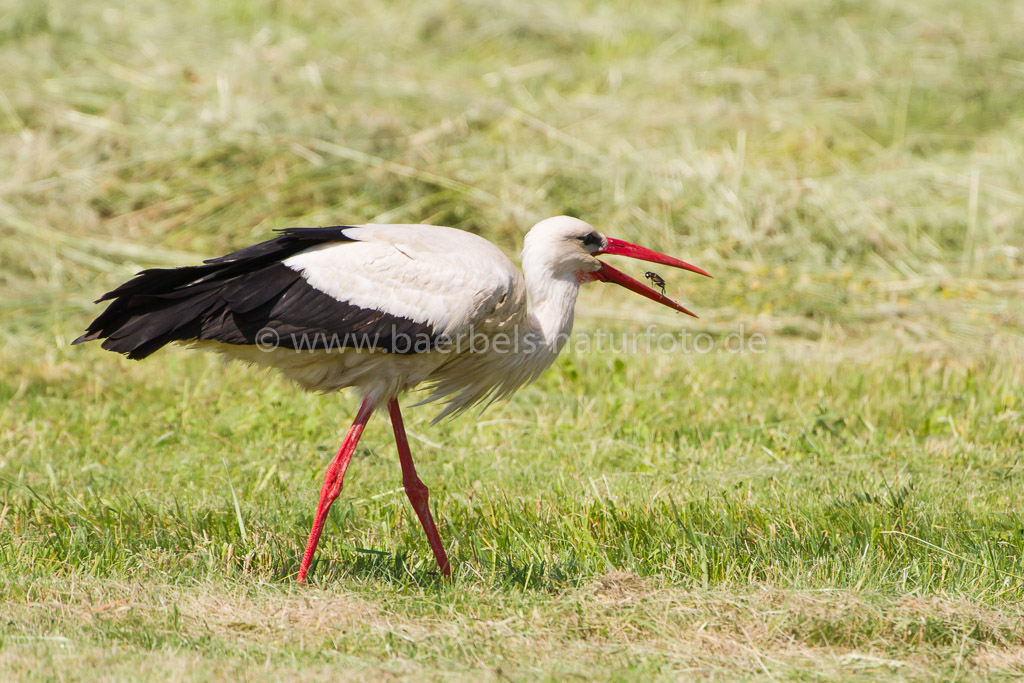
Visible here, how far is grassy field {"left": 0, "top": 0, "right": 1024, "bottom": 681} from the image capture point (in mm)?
3320

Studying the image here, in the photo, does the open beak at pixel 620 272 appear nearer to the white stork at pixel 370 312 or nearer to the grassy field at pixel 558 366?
the white stork at pixel 370 312

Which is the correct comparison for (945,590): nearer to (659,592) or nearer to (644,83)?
(659,592)

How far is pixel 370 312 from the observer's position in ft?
13.2

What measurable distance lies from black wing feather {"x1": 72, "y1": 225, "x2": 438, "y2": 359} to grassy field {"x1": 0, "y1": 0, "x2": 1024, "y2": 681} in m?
0.69

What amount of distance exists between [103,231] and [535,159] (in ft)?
10.8

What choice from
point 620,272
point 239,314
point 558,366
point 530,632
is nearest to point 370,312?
point 239,314

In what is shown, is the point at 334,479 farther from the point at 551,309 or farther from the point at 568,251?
the point at 568,251

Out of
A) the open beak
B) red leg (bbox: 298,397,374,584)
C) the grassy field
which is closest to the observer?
the grassy field

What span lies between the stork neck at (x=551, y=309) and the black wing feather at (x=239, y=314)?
1.53 feet

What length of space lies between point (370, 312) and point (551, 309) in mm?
A: 716

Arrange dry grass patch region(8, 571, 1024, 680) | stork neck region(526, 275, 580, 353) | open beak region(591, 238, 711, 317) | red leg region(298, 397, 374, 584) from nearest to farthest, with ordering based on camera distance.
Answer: dry grass patch region(8, 571, 1024, 680), red leg region(298, 397, 374, 584), stork neck region(526, 275, 580, 353), open beak region(591, 238, 711, 317)

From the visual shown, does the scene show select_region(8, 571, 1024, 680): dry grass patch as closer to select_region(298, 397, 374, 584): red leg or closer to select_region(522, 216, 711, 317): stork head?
select_region(298, 397, 374, 584): red leg

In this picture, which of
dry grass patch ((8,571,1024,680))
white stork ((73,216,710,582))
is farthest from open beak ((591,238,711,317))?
dry grass patch ((8,571,1024,680))

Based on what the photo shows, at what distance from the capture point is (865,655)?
10.3ft
